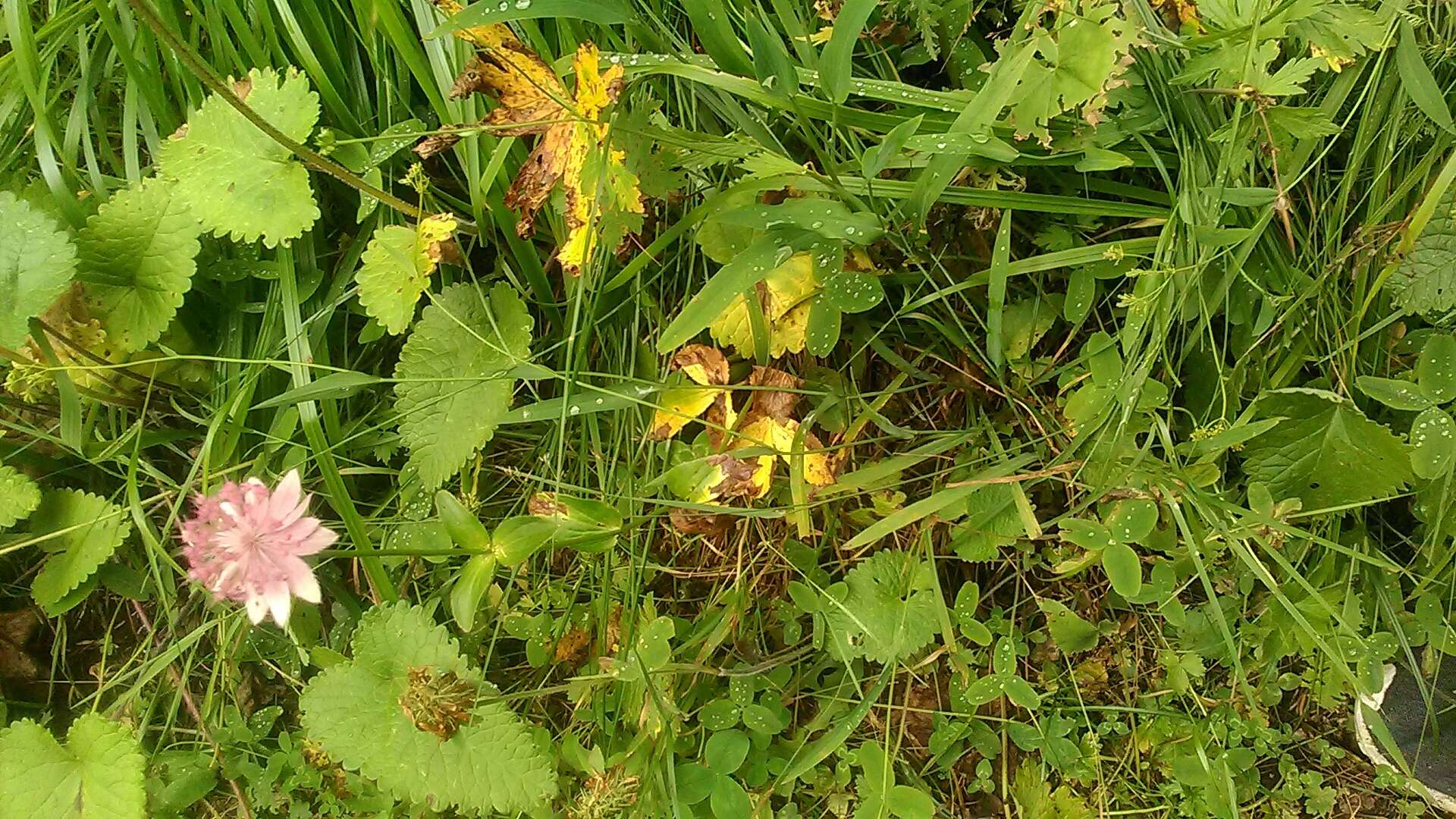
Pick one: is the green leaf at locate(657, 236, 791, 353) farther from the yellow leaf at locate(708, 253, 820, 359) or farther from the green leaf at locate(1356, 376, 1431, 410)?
the green leaf at locate(1356, 376, 1431, 410)

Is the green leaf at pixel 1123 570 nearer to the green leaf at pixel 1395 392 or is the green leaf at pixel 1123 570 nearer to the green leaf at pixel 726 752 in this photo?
the green leaf at pixel 1395 392

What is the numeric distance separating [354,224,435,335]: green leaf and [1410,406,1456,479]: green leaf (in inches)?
52.6

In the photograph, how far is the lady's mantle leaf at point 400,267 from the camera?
119 centimetres

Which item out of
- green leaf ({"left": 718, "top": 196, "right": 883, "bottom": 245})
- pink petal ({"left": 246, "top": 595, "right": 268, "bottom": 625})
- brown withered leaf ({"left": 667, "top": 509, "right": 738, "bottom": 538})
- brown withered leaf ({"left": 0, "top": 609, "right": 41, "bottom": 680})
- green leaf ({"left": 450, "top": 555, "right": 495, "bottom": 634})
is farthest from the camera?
brown withered leaf ({"left": 0, "top": 609, "right": 41, "bottom": 680})

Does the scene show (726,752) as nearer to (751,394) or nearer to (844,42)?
(751,394)

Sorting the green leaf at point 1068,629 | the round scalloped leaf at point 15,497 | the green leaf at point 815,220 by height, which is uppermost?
the green leaf at point 815,220

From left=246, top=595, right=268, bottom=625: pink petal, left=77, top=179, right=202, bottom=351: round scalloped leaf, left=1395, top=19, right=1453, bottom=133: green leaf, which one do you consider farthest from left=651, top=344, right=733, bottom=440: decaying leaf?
left=1395, top=19, right=1453, bottom=133: green leaf

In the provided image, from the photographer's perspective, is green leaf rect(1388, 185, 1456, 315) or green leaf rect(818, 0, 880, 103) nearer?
green leaf rect(818, 0, 880, 103)

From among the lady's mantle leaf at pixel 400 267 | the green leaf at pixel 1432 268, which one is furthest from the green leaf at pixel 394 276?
Result: the green leaf at pixel 1432 268

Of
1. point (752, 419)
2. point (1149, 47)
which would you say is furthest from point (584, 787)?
point (1149, 47)

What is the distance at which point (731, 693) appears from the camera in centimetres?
126

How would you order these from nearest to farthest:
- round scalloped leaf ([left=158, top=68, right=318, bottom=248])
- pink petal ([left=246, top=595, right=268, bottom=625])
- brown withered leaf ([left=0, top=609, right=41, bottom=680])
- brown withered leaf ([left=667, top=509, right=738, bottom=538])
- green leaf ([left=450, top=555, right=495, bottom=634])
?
pink petal ([left=246, top=595, right=268, bottom=625])
green leaf ([left=450, top=555, right=495, bottom=634])
round scalloped leaf ([left=158, top=68, right=318, bottom=248])
brown withered leaf ([left=667, top=509, right=738, bottom=538])
brown withered leaf ([left=0, top=609, right=41, bottom=680])

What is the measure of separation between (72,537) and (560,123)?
3.32 feet

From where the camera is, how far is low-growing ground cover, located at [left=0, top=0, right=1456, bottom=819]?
1.10m
